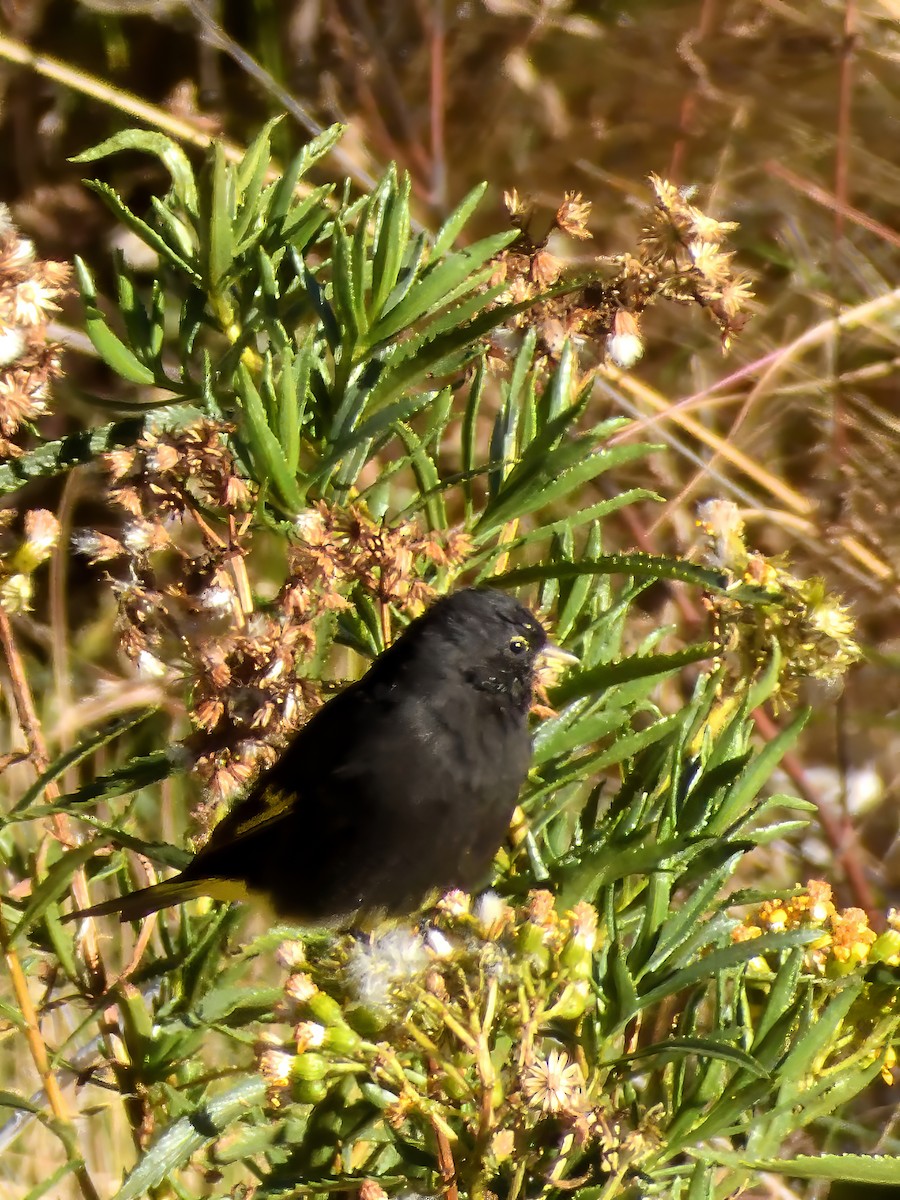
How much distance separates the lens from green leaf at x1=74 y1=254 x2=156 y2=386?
1247 mm

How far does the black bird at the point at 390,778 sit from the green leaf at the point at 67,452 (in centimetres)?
52

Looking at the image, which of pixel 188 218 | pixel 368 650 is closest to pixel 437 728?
pixel 368 650

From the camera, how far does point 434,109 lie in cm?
331

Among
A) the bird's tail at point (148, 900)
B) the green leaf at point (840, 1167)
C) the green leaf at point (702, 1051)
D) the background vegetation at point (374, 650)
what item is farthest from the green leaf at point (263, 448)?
the green leaf at point (840, 1167)

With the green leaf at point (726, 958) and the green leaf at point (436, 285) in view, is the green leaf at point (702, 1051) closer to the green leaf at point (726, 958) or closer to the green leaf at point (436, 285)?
the green leaf at point (726, 958)

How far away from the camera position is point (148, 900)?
1.42m

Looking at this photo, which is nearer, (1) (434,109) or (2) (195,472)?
(2) (195,472)

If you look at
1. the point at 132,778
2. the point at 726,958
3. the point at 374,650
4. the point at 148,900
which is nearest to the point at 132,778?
the point at 132,778

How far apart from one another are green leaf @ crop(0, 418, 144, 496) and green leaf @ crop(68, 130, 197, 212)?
0.24 meters

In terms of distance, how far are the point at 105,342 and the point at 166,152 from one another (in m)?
0.21

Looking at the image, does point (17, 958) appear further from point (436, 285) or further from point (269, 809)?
point (436, 285)

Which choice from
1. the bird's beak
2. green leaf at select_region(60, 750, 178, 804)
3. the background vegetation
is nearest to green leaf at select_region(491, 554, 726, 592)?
the background vegetation

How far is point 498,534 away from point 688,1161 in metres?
0.67

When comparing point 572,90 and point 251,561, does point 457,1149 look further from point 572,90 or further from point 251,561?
point 572,90
